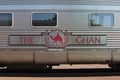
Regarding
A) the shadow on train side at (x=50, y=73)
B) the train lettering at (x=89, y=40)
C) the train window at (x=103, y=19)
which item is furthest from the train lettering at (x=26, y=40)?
the train window at (x=103, y=19)

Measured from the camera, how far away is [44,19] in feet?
51.5

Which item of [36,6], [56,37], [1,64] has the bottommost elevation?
[1,64]

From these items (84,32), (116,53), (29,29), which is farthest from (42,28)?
(116,53)

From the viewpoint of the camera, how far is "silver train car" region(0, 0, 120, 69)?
1554cm

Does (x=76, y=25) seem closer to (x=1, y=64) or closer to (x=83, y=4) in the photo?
(x=83, y=4)

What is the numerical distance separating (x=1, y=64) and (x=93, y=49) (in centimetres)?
325

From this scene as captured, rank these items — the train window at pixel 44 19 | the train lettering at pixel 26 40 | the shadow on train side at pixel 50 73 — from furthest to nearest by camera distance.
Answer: the shadow on train side at pixel 50 73, the train window at pixel 44 19, the train lettering at pixel 26 40

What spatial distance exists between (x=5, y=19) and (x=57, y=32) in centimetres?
184

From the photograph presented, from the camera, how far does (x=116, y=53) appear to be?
51.4 feet

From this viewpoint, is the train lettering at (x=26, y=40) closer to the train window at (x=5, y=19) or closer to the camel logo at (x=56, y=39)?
the camel logo at (x=56, y=39)

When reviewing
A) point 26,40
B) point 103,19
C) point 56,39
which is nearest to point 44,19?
point 56,39

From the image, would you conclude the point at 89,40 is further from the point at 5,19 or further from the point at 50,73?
the point at 5,19

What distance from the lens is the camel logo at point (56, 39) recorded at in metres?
15.5

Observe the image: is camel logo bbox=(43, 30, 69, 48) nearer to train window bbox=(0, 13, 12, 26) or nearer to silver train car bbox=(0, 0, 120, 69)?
silver train car bbox=(0, 0, 120, 69)
